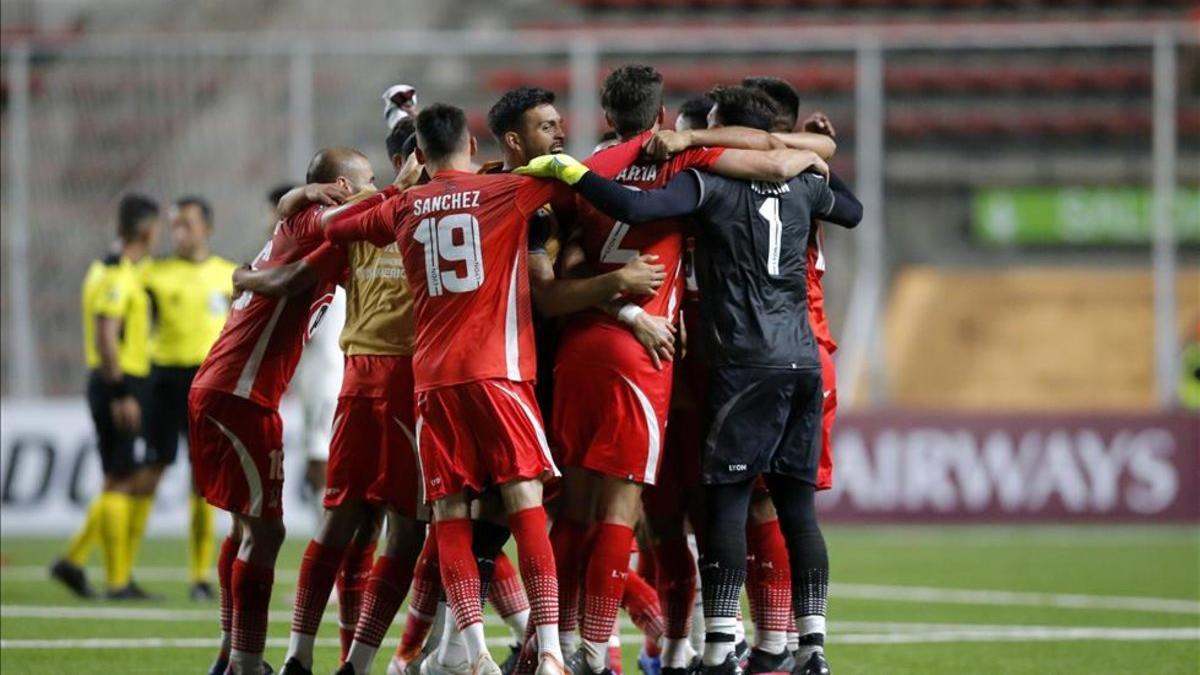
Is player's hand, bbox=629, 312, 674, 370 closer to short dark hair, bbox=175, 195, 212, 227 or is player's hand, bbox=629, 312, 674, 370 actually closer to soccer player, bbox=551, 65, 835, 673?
soccer player, bbox=551, 65, 835, 673

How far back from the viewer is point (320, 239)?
754 centimetres

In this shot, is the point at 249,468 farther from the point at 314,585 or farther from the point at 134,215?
the point at 134,215

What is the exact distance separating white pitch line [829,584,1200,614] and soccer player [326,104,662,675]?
17.2 feet

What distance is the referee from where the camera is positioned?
1209 cm

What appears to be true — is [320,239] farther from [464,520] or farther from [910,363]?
[910,363]

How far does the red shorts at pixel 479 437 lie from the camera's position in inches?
276

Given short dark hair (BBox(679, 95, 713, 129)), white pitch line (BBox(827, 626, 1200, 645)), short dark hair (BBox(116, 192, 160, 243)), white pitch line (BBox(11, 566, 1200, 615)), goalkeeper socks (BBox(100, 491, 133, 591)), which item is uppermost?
short dark hair (BBox(679, 95, 713, 129))

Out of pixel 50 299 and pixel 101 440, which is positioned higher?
pixel 50 299

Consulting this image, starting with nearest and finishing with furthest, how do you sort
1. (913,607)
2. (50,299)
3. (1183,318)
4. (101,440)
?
(913,607)
(101,440)
(50,299)
(1183,318)

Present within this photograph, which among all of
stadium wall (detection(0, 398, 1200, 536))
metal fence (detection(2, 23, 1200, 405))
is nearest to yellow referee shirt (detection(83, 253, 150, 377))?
metal fence (detection(2, 23, 1200, 405))

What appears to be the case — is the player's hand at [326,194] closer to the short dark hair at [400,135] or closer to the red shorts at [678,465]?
the short dark hair at [400,135]

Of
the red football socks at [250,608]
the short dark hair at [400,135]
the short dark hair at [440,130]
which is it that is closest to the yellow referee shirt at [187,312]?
the short dark hair at [400,135]

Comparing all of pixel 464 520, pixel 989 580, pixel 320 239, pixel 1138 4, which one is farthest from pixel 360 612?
pixel 1138 4

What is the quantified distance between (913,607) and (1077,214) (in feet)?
40.3
